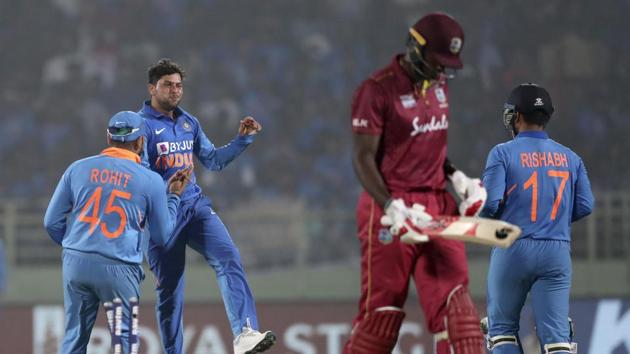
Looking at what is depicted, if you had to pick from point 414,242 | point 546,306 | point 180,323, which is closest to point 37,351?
point 180,323

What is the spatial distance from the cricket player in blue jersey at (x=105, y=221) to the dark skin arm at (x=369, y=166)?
1.57 meters

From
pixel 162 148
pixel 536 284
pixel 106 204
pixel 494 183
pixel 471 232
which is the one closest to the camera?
pixel 471 232

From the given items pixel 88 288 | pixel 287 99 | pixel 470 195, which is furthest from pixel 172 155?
pixel 287 99

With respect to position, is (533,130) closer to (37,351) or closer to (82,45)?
(37,351)

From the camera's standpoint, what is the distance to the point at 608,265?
1251cm

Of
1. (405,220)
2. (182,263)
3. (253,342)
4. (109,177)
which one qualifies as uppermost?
(109,177)

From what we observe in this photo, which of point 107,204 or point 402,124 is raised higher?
point 402,124

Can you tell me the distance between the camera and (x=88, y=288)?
6.21 m

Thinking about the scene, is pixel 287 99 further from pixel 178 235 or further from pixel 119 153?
pixel 119 153

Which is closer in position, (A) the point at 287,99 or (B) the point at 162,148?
(B) the point at 162,148

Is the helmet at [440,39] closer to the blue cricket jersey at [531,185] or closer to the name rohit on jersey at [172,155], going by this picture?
the blue cricket jersey at [531,185]

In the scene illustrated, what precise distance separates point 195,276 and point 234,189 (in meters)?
2.16

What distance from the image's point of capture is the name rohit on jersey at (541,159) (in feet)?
21.4

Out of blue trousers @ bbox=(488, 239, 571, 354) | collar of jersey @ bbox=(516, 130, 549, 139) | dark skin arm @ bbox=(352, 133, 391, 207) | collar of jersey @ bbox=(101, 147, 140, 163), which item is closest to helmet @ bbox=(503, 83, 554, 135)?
collar of jersey @ bbox=(516, 130, 549, 139)
